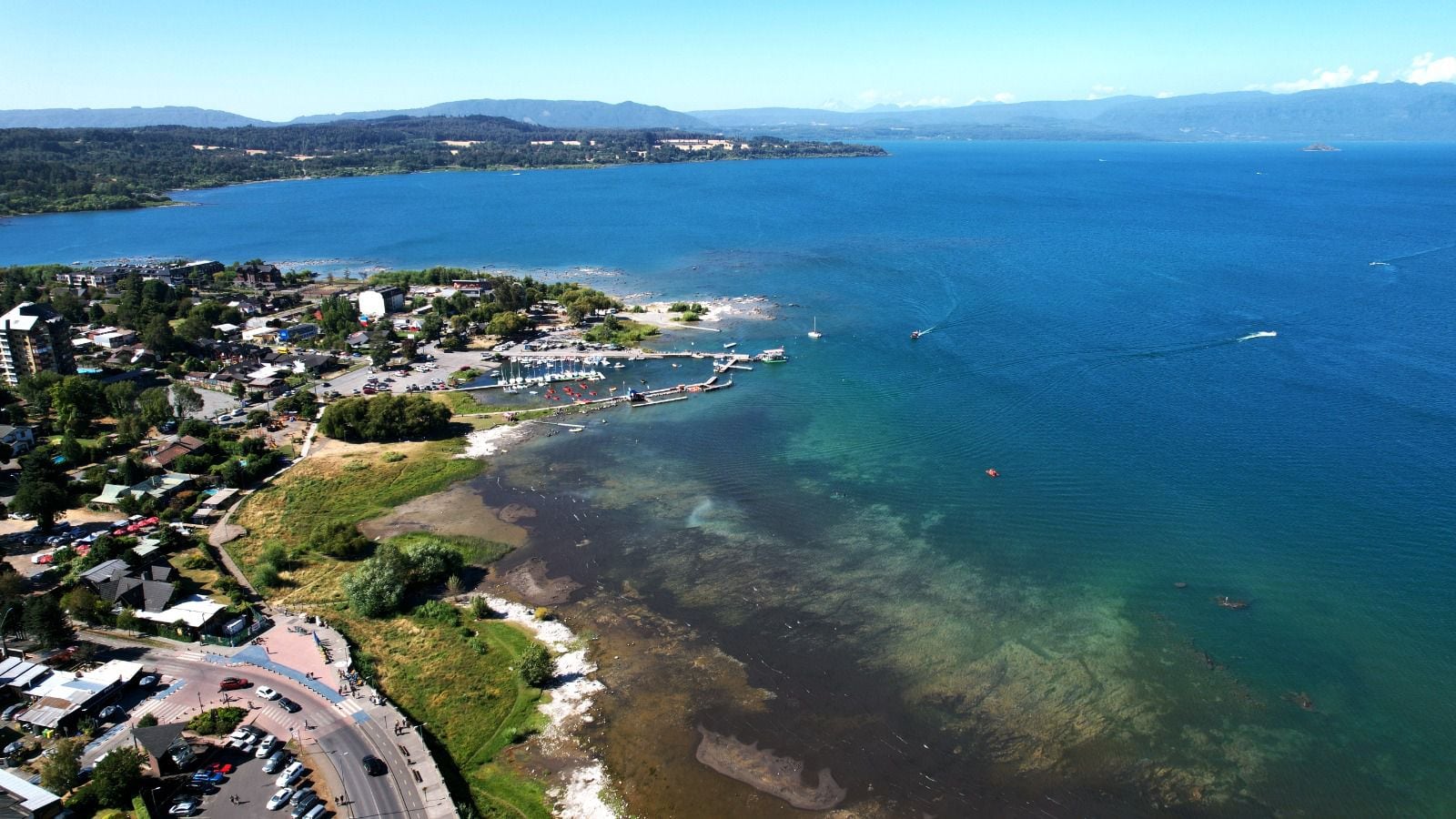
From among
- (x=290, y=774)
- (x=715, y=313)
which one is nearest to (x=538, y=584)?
(x=290, y=774)

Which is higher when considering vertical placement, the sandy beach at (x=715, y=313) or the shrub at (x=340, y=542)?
the sandy beach at (x=715, y=313)

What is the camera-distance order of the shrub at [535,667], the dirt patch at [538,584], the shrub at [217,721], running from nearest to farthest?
the shrub at [217,721]
the shrub at [535,667]
the dirt patch at [538,584]

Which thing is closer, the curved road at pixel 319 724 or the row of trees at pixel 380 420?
the curved road at pixel 319 724

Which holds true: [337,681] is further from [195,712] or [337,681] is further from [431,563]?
[431,563]

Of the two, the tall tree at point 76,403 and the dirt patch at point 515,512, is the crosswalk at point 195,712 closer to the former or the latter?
the dirt patch at point 515,512

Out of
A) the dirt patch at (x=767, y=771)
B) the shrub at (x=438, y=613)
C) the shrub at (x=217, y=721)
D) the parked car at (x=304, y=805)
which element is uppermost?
the shrub at (x=217, y=721)

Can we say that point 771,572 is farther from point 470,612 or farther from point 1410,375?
point 1410,375

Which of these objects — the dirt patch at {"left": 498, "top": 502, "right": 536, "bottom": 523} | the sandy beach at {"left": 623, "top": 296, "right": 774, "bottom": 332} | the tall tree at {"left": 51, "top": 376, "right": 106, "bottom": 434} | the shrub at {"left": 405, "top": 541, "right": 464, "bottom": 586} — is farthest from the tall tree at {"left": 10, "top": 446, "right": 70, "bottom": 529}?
the sandy beach at {"left": 623, "top": 296, "right": 774, "bottom": 332}

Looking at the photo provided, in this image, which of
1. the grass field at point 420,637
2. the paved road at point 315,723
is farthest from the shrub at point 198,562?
the paved road at point 315,723
